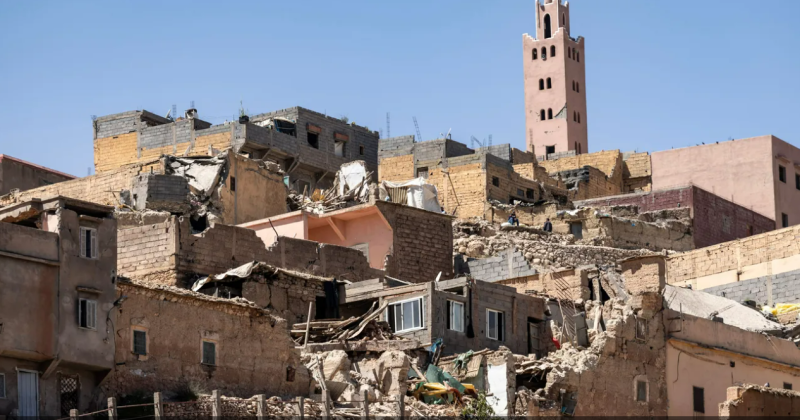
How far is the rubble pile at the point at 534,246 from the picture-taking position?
4478 centimetres

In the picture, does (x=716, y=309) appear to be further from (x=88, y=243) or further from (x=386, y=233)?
(x=88, y=243)

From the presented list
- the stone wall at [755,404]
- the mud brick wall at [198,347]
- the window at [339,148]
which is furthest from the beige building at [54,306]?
the window at [339,148]

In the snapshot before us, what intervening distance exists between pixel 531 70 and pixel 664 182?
50.8 feet

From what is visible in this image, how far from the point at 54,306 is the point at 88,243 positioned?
131cm

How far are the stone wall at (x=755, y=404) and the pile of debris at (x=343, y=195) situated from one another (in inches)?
538

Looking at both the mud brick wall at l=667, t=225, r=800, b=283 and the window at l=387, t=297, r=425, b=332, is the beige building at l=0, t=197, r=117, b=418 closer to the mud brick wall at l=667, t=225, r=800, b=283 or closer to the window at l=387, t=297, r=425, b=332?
the window at l=387, t=297, r=425, b=332

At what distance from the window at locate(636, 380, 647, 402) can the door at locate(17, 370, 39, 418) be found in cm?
1175

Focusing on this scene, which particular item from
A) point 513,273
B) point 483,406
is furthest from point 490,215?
point 483,406

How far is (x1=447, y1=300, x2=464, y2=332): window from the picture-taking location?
29.3 meters

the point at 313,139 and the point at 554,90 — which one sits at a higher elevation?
the point at 554,90

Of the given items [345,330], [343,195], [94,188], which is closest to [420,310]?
[345,330]

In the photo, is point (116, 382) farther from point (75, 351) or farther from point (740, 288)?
point (740, 288)

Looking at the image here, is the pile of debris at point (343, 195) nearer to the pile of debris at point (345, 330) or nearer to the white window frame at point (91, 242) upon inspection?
the pile of debris at point (345, 330)

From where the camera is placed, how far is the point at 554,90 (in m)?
73.0
